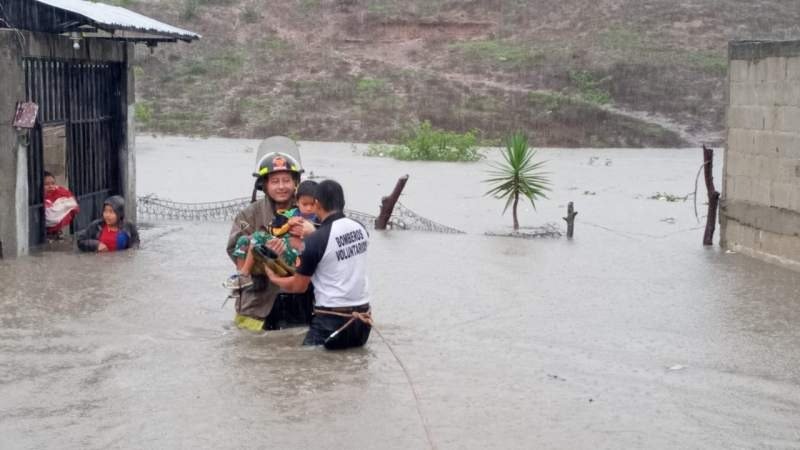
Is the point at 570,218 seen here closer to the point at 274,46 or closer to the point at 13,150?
the point at 13,150

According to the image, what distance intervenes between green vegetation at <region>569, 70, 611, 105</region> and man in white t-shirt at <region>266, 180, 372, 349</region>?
28.8m

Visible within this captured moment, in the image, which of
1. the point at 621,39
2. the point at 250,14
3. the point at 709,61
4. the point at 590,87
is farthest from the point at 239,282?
the point at 250,14

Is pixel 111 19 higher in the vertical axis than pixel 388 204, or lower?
higher

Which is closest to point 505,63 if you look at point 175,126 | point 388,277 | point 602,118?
point 602,118

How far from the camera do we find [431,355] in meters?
8.38

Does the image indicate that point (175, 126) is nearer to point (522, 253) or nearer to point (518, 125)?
point (518, 125)

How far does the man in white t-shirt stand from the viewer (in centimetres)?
783

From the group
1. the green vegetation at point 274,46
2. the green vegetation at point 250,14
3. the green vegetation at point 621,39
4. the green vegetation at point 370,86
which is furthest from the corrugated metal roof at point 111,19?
the green vegetation at point 250,14

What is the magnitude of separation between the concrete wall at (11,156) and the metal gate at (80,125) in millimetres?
384

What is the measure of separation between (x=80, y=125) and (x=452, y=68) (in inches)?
1022

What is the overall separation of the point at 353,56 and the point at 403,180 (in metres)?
25.2

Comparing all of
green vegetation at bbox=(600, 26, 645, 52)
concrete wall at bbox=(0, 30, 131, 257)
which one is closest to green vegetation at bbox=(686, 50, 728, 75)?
green vegetation at bbox=(600, 26, 645, 52)

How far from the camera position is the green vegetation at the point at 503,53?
38.9 meters

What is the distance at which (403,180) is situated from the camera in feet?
52.5
